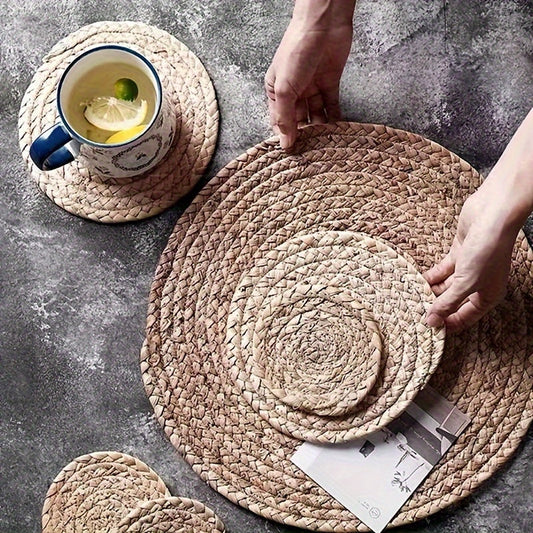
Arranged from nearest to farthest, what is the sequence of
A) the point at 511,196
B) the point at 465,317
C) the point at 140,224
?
the point at 511,196 < the point at 465,317 < the point at 140,224

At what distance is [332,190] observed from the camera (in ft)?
3.05

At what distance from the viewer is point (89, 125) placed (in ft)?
2.93

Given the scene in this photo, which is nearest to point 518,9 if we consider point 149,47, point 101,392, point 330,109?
point 330,109

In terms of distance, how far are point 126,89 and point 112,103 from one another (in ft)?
0.07

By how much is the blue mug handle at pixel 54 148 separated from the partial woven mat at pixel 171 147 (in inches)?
2.9

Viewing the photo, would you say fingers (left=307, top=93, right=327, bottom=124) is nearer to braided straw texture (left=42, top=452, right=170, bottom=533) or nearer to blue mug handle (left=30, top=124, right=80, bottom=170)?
blue mug handle (left=30, top=124, right=80, bottom=170)

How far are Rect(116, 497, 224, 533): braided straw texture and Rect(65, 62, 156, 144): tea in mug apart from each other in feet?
1.28

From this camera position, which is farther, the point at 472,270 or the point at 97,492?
the point at 97,492

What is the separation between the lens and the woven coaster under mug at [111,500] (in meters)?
0.90

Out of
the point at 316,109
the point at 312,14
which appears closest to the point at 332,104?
the point at 316,109

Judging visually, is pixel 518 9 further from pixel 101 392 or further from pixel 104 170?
pixel 101 392

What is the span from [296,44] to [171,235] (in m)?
0.26

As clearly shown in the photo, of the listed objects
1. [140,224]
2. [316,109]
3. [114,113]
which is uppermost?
[316,109]

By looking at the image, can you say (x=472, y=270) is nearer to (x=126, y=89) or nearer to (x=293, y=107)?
(x=293, y=107)
